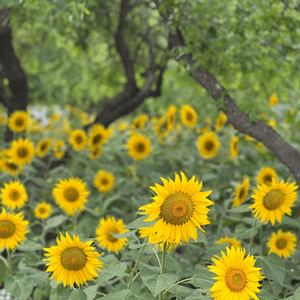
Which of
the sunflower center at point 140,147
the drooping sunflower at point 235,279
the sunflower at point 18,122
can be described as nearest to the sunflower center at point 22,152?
the sunflower at point 18,122

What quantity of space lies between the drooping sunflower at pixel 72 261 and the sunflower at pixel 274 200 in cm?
89

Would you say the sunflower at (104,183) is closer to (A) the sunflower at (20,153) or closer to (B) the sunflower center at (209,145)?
(A) the sunflower at (20,153)

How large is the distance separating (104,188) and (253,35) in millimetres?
2067

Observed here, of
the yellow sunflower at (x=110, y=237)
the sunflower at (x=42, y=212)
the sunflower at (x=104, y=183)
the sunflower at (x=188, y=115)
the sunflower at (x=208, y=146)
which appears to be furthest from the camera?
the sunflower at (x=188, y=115)

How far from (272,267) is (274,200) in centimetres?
39

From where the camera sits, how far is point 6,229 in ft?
6.64

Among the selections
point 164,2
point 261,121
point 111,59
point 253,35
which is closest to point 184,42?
point 164,2

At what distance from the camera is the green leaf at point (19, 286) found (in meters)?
2.11

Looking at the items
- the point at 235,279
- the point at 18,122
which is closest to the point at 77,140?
the point at 18,122

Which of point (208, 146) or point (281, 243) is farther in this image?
point (208, 146)

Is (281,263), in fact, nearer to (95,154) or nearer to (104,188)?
(104,188)

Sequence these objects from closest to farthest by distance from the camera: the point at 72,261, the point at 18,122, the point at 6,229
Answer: the point at 72,261 < the point at 6,229 < the point at 18,122

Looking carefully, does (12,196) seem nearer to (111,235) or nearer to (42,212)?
(42,212)

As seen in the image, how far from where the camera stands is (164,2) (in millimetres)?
2791
